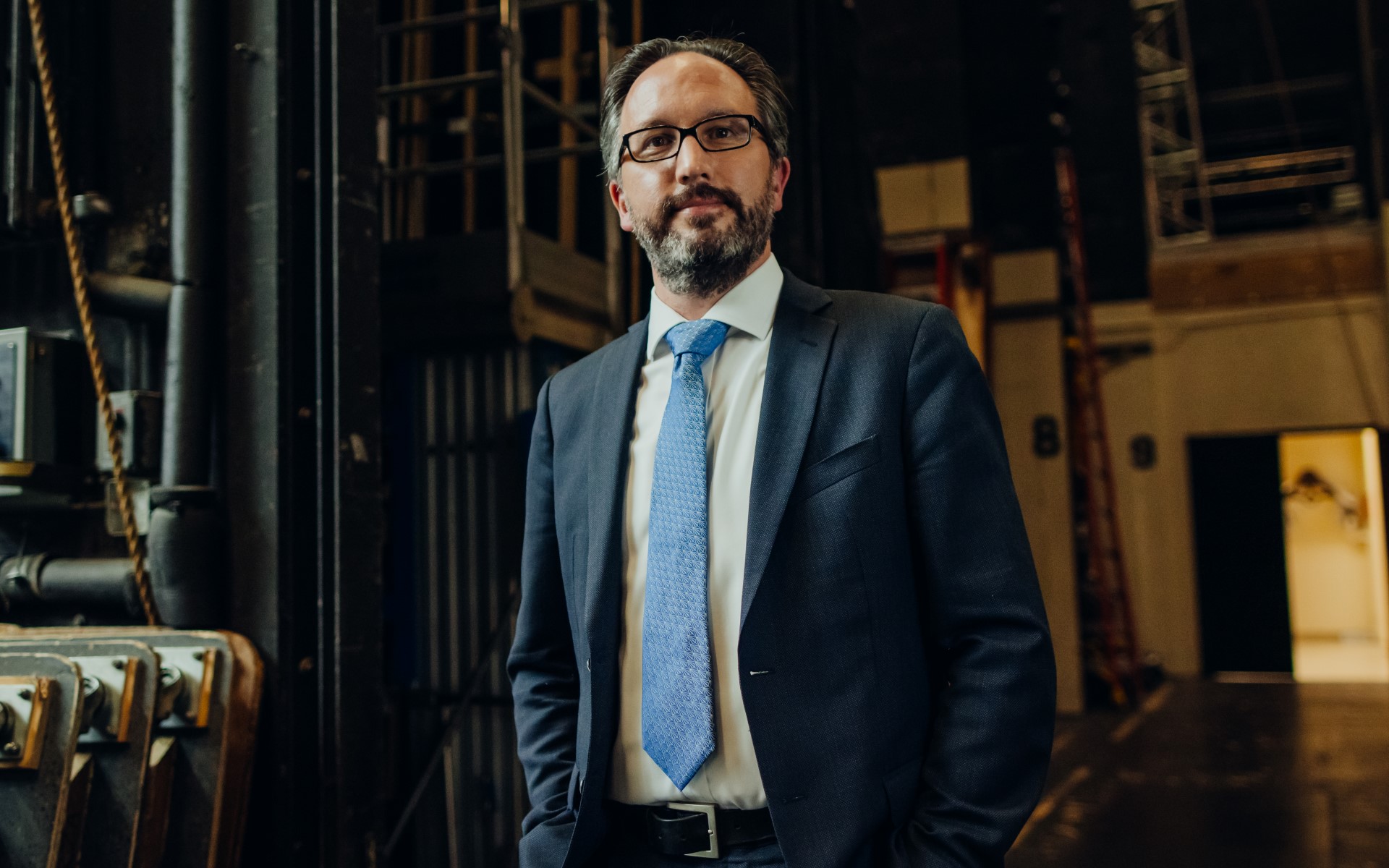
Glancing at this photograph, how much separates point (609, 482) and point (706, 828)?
58cm

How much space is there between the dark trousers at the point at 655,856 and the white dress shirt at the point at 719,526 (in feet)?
0.22

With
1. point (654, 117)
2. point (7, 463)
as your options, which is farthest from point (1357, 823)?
point (7, 463)

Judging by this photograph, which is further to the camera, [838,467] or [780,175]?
[780,175]

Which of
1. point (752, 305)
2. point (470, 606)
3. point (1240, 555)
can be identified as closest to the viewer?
point (752, 305)

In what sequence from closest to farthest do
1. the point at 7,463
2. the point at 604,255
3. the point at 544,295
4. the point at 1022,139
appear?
1. the point at 7,463
2. the point at 544,295
3. the point at 604,255
4. the point at 1022,139

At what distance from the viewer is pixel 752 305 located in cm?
165

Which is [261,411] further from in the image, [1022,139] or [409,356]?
[1022,139]

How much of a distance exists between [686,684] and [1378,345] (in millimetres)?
13728

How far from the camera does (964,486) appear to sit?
1450 millimetres

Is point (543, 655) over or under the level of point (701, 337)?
under

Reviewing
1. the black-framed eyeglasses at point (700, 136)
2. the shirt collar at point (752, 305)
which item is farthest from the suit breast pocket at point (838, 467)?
the black-framed eyeglasses at point (700, 136)

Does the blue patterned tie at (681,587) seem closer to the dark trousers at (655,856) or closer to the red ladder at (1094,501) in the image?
the dark trousers at (655,856)

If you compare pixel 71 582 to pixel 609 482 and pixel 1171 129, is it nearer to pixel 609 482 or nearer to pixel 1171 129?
pixel 609 482

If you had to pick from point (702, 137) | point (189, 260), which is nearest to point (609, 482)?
point (702, 137)
